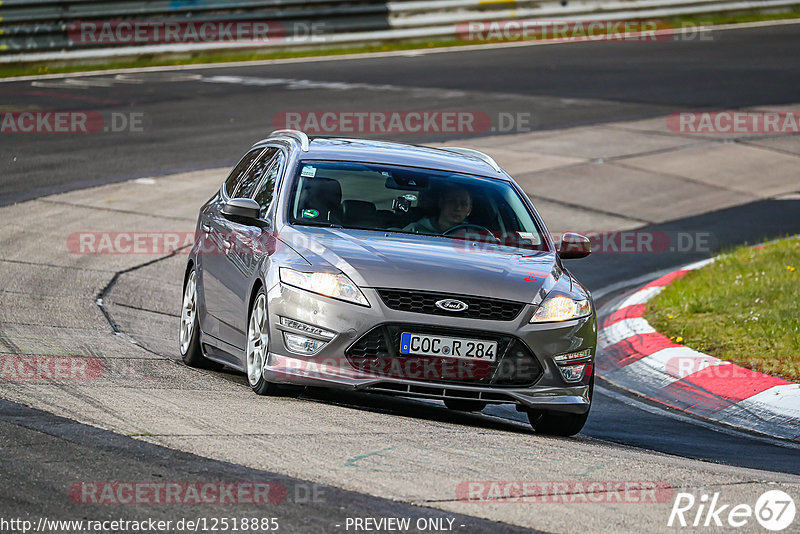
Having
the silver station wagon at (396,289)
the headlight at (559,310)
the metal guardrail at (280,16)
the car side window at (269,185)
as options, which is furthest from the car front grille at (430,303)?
the metal guardrail at (280,16)

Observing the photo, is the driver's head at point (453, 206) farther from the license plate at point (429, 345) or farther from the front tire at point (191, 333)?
the front tire at point (191, 333)

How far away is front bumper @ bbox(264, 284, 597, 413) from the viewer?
23.9 ft

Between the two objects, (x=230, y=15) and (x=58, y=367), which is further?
(x=230, y=15)

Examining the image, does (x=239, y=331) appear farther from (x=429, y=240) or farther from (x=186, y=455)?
(x=186, y=455)

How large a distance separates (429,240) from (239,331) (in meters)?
1.34

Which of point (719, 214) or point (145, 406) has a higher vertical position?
point (145, 406)

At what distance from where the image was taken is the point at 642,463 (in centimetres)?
655

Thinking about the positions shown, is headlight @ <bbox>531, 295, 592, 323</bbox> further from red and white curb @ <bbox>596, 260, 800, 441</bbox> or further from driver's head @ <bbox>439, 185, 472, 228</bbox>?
red and white curb @ <bbox>596, 260, 800, 441</bbox>

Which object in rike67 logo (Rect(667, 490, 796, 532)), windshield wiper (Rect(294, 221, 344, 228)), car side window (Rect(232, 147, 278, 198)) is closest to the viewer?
rike67 logo (Rect(667, 490, 796, 532))

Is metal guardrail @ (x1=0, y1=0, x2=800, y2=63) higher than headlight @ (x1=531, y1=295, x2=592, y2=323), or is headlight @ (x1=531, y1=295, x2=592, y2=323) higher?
metal guardrail @ (x1=0, y1=0, x2=800, y2=63)

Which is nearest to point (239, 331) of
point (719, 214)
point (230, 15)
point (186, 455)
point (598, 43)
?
point (186, 455)

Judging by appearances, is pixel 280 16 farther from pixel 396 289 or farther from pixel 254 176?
pixel 396 289

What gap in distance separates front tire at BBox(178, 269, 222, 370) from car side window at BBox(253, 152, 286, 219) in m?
0.87

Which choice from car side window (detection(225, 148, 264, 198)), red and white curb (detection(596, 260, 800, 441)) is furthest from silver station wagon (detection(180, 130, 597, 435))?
red and white curb (detection(596, 260, 800, 441))
